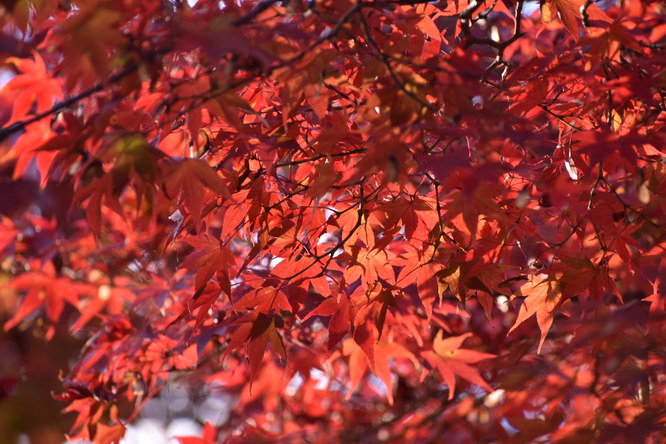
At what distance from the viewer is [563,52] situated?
1.31 m

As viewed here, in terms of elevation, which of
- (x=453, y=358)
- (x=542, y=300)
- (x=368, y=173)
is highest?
(x=368, y=173)

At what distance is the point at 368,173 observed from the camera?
113 centimetres

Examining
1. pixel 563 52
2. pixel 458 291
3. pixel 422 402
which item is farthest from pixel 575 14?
pixel 422 402

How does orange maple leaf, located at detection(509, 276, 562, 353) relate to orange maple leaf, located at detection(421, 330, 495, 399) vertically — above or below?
above

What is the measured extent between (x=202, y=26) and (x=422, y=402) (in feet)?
4.74

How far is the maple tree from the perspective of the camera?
37.7 inches

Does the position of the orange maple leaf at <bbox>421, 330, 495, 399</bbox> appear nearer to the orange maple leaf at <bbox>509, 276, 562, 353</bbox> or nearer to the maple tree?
the maple tree

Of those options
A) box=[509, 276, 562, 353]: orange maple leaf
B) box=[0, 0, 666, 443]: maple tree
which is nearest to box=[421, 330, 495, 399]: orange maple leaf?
box=[0, 0, 666, 443]: maple tree

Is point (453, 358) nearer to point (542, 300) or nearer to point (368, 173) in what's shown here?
point (542, 300)

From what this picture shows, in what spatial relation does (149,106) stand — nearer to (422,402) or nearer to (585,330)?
(585,330)

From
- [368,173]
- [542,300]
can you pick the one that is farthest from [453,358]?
[368,173]

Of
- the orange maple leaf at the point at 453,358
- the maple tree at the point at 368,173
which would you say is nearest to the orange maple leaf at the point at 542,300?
the maple tree at the point at 368,173

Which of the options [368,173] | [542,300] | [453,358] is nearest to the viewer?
[368,173]

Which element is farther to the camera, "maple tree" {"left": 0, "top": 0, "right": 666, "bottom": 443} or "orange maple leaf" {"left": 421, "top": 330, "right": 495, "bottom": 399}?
"orange maple leaf" {"left": 421, "top": 330, "right": 495, "bottom": 399}
